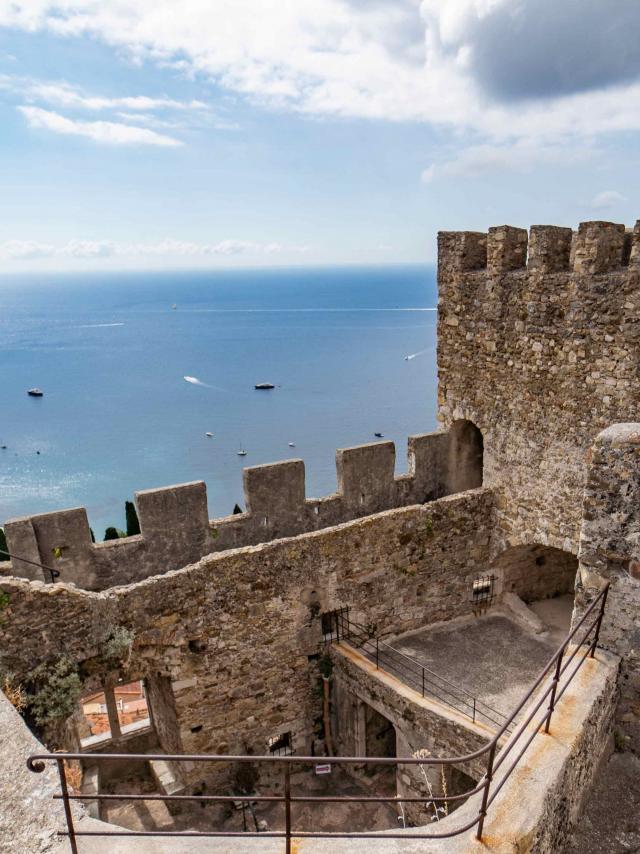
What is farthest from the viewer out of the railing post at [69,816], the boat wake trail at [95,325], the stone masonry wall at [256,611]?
the boat wake trail at [95,325]

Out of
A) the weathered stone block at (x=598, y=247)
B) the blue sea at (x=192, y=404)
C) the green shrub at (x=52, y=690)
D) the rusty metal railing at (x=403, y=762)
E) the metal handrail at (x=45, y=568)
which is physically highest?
the weathered stone block at (x=598, y=247)

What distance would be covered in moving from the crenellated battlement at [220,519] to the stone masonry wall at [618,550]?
4.94 metres

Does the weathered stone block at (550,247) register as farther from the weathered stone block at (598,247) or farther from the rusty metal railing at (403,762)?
the rusty metal railing at (403,762)

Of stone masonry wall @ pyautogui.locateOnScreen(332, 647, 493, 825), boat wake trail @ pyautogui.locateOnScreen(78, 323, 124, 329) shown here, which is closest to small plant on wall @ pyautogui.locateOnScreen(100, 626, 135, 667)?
stone masonry wall @ pyautogui.locateOnScreen(332, 647, 493, 825)

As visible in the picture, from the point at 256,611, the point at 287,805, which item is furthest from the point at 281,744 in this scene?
the point at 287,805

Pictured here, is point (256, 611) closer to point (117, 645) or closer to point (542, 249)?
point (117, 645)

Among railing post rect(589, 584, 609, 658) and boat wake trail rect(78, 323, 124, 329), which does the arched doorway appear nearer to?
railing post rect(589, 584, 609, 658)

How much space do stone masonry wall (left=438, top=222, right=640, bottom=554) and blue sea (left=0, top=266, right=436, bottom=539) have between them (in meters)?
28.6

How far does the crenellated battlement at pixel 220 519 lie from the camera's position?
790 cm

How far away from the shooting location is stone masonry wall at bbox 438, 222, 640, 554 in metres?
7.72

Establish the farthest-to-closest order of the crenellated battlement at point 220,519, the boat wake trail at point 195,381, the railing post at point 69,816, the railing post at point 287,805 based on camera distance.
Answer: the boat wake trail at point 195,381 → the crenellated battlement at point 220,519 → the railing post at point 69,816 → the railing post at point 287,805

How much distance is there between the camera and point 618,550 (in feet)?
15.3

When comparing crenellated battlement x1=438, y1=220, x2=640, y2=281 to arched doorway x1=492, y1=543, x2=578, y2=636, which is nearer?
crenellated battlement x1=438, y1=220, x2=640, y2=281

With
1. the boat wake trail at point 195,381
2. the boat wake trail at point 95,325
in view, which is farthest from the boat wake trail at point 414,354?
the boat wake trail at point 95,325
